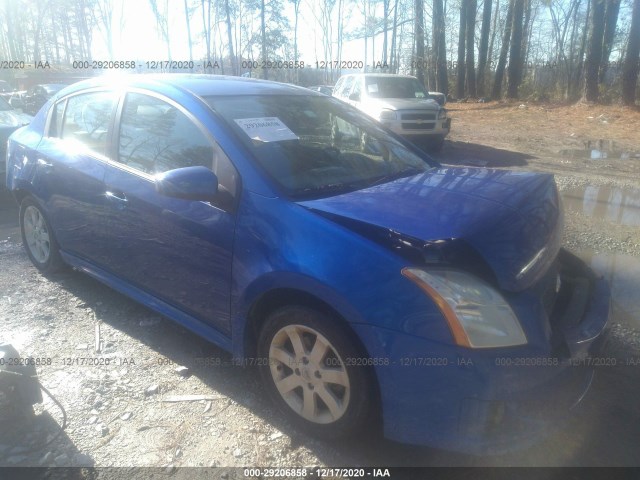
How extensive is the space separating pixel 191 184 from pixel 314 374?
44.8 inches

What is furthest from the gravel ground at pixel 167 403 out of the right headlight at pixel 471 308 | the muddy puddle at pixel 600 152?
the muddy puddle at pixel 600 152

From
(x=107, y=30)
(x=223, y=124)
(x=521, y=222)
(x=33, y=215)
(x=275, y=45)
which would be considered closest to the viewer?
(x=521, y=222)

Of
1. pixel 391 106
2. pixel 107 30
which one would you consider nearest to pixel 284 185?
pixel 391 106

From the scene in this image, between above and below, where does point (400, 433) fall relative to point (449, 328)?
below

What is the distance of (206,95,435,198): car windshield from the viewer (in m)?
2.91

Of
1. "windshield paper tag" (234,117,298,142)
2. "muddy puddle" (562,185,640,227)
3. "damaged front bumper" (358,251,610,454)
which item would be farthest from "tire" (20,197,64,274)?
"muddy puddle" (562,185,640,227)

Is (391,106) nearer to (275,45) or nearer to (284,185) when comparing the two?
(284,185)

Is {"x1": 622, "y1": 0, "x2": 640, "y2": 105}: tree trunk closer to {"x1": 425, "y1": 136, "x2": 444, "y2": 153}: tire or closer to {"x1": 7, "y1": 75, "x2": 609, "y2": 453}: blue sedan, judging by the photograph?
{"x1": 425, "y1": 136, "x2": 444, "y2": 153}: tire

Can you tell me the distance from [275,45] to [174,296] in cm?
4237

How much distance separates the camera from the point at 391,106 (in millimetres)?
11844

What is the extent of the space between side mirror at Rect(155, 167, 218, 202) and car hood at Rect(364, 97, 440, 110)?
9605 mm

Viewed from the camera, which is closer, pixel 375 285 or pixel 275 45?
pixel 375 285

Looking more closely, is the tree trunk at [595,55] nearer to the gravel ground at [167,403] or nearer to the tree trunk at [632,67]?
the tree trunk at [632,67]

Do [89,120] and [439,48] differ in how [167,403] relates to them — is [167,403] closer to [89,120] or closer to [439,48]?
[89,120]
